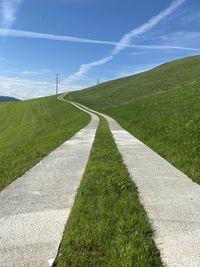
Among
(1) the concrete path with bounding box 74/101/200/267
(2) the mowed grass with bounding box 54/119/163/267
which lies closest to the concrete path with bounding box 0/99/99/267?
(2) the mowed grass with bounding box 54/119/163/267

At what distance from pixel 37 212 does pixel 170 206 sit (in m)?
2.56

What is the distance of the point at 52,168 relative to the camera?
12.8 metres

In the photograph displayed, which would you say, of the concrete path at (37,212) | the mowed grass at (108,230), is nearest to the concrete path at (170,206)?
the mowed grass at (108,230)

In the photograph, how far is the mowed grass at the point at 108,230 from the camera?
5.69 metres

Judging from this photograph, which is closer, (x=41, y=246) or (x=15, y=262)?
(x=15, y=262)

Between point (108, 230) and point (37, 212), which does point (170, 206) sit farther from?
point (37, 212)

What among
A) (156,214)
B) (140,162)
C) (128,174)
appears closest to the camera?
(156,214)

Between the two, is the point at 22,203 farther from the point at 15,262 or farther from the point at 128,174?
the point at 128,174

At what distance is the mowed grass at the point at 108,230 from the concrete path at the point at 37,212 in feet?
0.69

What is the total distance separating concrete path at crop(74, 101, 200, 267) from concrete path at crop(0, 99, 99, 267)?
1545mm

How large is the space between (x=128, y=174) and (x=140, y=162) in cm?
236

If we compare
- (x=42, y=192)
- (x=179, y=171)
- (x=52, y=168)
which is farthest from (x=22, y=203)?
(x=179, y=171)

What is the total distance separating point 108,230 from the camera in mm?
6707

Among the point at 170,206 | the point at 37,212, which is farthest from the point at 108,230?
the point at 170,206
